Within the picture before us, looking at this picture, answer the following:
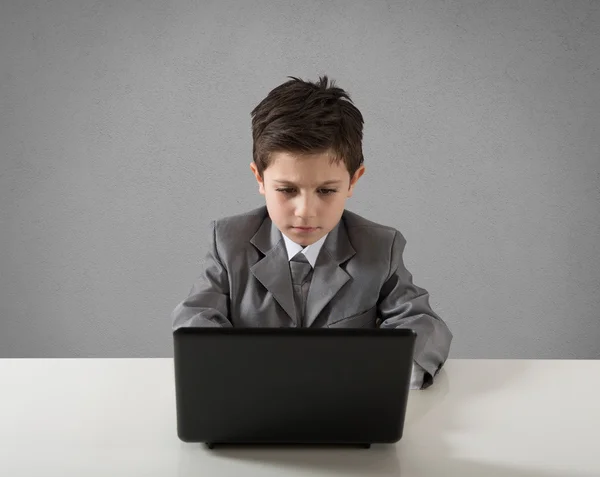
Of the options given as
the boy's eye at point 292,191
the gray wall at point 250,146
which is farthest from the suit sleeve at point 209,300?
the gray wall at point 250,146

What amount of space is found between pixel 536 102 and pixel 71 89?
176 centimetres

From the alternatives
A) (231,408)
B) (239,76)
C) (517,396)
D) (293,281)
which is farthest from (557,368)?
(239,76)

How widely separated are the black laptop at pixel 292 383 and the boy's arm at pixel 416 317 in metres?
0.29

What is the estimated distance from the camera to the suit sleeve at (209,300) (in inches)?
58.3

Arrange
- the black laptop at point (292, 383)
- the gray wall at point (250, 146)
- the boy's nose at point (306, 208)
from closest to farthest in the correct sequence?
the black laptop at point (292, 383) < the boy's nose at point (306, 208) < the gray wall at point (250, 146)

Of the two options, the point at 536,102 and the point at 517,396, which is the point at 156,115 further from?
the point at 517,396

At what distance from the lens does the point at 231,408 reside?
3.52 ft

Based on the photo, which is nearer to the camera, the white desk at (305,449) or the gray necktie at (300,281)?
the white desk at (305,449)

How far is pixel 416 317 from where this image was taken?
149 centimetres

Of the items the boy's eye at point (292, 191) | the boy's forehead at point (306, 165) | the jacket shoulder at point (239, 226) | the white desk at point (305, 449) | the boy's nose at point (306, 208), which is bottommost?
the white desk at point (305, 449)

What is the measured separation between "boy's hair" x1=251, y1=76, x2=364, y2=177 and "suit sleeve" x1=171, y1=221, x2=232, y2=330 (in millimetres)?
229

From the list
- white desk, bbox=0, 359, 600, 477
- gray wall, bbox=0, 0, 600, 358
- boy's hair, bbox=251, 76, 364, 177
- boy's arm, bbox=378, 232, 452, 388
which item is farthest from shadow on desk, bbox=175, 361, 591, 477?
gray wall, bbox=0, 0, 600, 358

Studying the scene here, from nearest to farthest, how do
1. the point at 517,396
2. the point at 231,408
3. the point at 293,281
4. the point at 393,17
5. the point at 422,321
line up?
1. the point at 231,408
2. the point at 517,396
3. the point at 422,321
4. the point at 293,281
5. the point at 393,17

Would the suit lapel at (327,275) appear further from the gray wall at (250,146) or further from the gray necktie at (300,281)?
the gray wall at (250,146)
